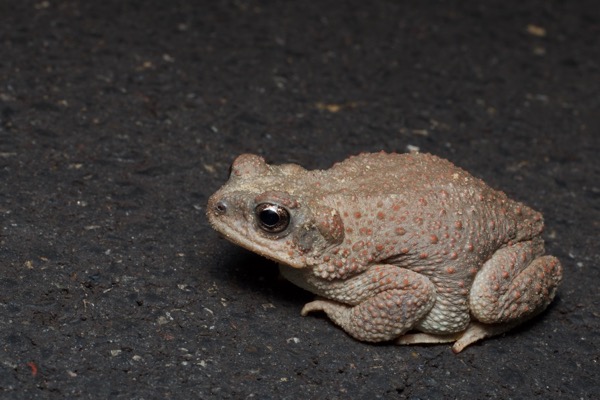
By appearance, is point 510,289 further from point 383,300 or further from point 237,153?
point 237,153

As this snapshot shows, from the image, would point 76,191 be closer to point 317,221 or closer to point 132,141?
point 132,141

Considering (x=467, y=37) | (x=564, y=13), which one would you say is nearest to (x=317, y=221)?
(x=467, y=37)

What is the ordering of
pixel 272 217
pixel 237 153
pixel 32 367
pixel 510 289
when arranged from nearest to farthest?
1. pixel 32 367
2. pixel 272 217
3. pixel 510 289
4. pixel 237 153

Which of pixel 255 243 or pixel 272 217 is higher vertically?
pixel 272 217

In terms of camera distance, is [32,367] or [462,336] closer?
[32,367]

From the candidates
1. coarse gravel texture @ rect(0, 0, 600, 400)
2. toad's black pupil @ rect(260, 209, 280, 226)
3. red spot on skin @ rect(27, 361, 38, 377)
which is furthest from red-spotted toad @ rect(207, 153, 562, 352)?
red spot on skin @ rect(27, 361, 38, 377)

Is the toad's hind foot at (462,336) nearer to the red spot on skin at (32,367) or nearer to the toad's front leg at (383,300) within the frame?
the toad's front leg at (383,300)

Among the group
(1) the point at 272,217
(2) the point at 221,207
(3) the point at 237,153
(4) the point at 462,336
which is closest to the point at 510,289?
(4) the point at 462,336
